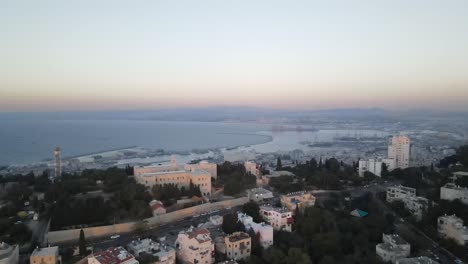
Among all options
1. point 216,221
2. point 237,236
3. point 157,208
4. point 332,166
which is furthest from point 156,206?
point 332,166

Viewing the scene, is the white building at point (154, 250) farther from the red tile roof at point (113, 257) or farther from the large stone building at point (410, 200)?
the large stone building at point (410, 200)

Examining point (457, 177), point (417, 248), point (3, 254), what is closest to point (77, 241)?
point (3, 254)

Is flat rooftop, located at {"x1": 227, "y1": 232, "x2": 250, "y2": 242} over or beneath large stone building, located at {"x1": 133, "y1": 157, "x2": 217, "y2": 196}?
beneath

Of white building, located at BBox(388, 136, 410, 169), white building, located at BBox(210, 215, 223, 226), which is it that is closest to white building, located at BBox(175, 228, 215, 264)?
white building, located at BBox(210, 215, 223, 226)

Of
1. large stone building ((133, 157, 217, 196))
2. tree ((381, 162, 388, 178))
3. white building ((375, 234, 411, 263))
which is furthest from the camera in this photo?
tree ((381, 162, 388, 178))

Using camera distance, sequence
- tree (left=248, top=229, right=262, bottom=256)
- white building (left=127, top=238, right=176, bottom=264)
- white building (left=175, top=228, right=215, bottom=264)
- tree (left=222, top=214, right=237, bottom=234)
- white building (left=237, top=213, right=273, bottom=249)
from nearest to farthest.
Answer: white building (left=127, top=238, right=176, bottom=264) → white building (left=175, top=228, right=215, bottom=264) → tree (left=248, top=229, right=262, bottom=256) → white building (left=237, top=213, right=273, bottom=249) → tree (left=222, top=214, right=237, bottom=234)

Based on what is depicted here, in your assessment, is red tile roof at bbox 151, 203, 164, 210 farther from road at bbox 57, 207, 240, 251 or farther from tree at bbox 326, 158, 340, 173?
tree at bbox 326, 158, 340, 173
